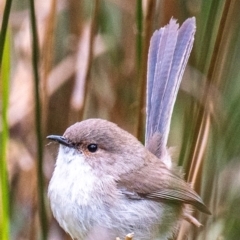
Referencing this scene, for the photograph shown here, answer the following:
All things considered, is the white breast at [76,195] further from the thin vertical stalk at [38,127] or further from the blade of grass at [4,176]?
the blade of grass at [4,176]

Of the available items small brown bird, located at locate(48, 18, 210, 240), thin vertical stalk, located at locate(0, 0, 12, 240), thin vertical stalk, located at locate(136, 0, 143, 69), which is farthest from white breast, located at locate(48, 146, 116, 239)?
thin vertical stalk, located at locate(136, 0, 143, 69)

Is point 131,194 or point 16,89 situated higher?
point 16,89

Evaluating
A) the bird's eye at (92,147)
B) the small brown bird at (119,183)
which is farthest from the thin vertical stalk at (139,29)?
the bird's eye at (92,147)

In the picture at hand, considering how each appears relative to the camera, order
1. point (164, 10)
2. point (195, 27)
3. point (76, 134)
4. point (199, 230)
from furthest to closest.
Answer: point (164, 10), point (195, 27), point (76, 134), point (199, 230)

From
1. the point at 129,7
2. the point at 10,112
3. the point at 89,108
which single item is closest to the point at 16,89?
the point at 10,112

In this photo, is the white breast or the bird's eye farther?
the bird's eye

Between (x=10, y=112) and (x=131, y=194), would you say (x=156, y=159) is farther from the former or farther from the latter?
(x=10, y=112)

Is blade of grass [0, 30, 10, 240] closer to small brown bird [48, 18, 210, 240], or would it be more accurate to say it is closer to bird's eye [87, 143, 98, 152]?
small brown bird [48, 18, 210, 240]
